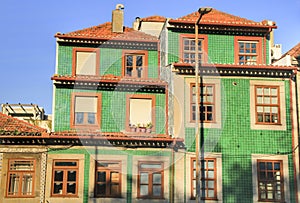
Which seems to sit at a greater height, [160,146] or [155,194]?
[160,146]

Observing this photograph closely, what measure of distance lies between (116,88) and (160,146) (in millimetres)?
4372

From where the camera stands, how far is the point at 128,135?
89.2 feet

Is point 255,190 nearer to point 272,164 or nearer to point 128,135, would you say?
point 272,164

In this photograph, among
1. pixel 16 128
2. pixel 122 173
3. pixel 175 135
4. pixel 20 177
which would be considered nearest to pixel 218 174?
pixel 175 135

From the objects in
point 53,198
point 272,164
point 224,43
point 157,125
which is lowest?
point 53,198

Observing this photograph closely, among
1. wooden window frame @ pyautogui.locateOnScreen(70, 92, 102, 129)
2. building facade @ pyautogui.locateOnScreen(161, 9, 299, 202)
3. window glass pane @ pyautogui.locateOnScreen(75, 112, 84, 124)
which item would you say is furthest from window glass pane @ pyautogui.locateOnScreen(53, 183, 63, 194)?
building facade @ pyautogui.locateOnScreen(161, 9, 299, 202)

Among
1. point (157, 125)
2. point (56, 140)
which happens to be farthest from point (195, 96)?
point (56, 140)

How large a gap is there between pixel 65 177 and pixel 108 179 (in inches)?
85.1

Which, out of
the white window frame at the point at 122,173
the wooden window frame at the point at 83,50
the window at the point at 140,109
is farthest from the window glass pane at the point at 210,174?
the wooden window frame at the point at 83,50

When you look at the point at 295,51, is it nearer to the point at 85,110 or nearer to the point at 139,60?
the point at 139,60

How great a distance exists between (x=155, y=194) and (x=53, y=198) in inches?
200

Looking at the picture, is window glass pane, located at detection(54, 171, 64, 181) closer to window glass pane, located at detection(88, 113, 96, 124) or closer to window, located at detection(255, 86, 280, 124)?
window glass pane, located at detection(88, 113, 96, 124)

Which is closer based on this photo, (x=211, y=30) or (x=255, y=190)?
(x=255, y=190)

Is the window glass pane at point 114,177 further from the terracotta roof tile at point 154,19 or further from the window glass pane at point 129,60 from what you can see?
the terracotta roof tile at point 154,19
